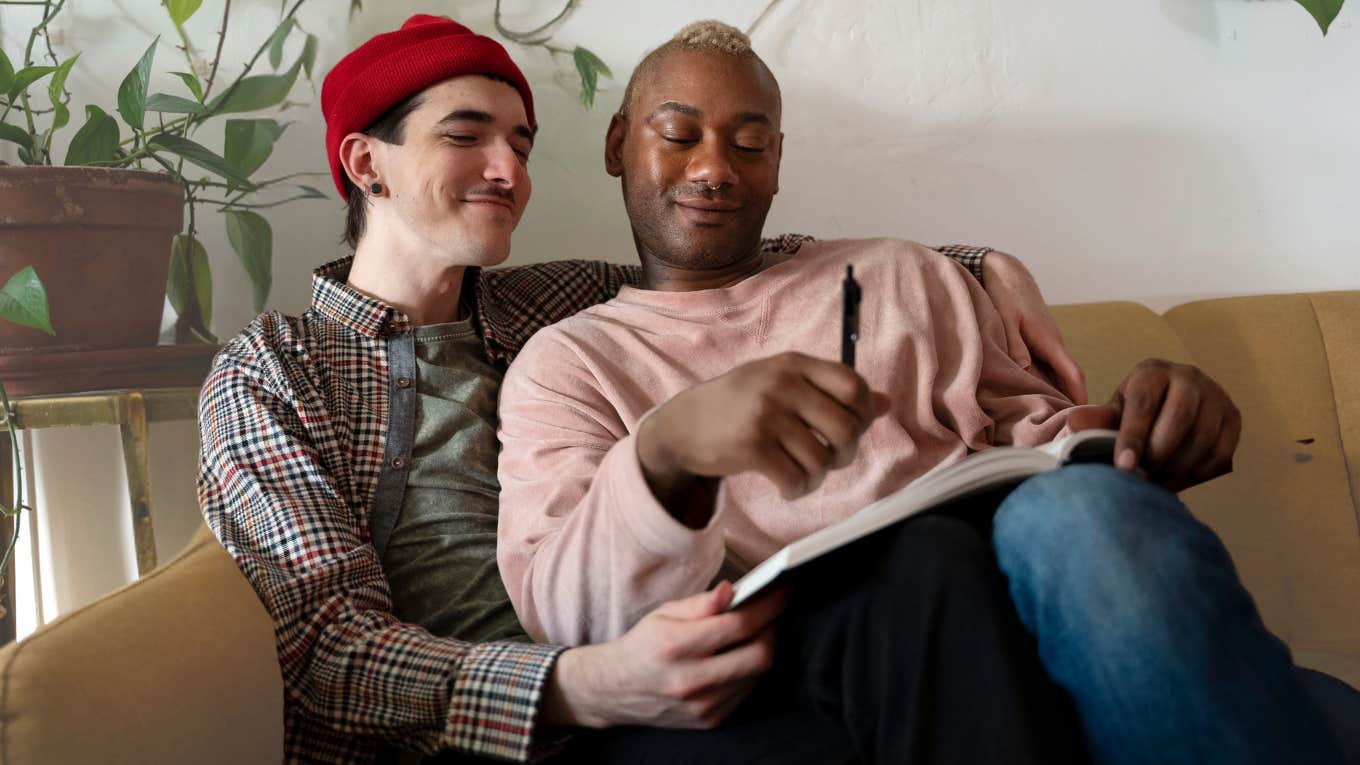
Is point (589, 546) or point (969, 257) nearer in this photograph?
point (589, 546)

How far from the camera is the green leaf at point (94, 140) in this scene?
55.3 inches

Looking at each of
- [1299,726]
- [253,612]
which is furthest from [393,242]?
[1299,726]

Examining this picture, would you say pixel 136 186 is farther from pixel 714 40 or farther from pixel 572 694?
pixel 572 694

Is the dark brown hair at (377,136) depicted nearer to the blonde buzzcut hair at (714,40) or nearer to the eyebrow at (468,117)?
the eyebrow at (468,117)

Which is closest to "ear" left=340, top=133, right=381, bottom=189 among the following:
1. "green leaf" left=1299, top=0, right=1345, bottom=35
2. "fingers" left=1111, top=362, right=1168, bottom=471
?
"fingers" left=1111, top=362, right=1168, bottom=471

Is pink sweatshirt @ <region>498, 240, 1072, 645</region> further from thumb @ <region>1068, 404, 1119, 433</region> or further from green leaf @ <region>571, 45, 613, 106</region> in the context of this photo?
green leaf @ <region>571, 45, 613, 106</region>

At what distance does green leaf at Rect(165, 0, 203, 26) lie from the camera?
1.43 metres

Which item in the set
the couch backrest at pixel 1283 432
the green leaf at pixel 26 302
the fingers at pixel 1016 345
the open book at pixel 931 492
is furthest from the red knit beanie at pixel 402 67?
the couch backrest at pixel 1283 432

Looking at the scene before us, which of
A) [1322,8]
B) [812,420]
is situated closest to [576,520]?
[812,420]

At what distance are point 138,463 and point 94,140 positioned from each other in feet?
1.31

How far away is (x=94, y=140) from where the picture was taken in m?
1.41

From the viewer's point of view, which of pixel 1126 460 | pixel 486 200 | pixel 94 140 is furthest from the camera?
pixel 94 140

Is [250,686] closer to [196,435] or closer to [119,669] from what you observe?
[119,669]

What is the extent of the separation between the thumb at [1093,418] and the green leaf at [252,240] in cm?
108
